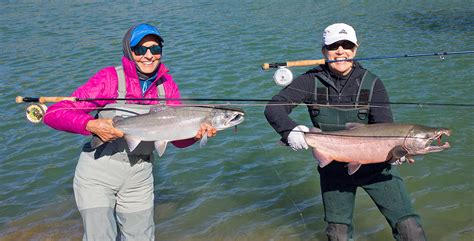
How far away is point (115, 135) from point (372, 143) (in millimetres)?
2287

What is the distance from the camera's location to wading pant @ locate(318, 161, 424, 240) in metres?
5.37

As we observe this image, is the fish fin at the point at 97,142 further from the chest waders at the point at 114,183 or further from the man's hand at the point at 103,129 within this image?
the chest waders at the point at 114,183

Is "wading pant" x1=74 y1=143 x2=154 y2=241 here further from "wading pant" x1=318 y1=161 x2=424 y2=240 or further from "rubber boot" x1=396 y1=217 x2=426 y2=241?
"rubber boot" x1=396 y1=217 x2=426 y2=241

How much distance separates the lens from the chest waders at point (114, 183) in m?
5.25

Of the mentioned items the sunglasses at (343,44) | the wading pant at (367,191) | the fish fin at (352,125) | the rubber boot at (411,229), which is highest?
the sunglasses at (343,44)

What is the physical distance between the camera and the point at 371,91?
5352 millimetres

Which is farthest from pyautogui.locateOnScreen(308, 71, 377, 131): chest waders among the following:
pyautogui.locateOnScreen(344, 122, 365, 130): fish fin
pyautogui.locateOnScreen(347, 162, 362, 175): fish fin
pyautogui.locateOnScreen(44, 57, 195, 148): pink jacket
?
pyautogui.locateOnScreen(44, 57, 195, 148): pink jacket

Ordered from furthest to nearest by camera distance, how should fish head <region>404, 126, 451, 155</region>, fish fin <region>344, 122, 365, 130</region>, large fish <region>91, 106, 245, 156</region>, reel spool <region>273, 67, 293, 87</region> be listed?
reel spool <region>273, 67, 293, 87</region> < large fish <region>91, 106, 245, 156</region> < fish fin <region>344, 122, 365, 130</region> < fish head <region>404, 126, 451, 155</region>

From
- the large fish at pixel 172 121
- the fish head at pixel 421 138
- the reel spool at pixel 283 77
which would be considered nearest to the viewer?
the fish head at pixel 421 138

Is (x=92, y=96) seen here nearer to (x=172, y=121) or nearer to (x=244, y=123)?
(x=172, y=121)

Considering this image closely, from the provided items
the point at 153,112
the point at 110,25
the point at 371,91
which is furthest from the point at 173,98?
the point at 110,25

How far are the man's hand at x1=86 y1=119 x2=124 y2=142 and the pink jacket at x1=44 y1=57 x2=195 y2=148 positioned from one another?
63mm

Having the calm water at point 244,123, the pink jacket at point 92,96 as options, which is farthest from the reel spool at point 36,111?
the calm water at point 244,123

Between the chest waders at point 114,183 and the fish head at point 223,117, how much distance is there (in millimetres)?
614
